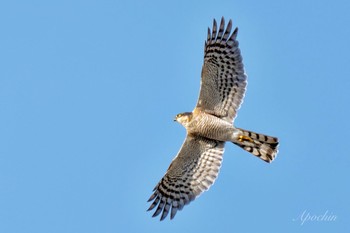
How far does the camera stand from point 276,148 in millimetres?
18406

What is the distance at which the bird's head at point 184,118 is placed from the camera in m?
18.7

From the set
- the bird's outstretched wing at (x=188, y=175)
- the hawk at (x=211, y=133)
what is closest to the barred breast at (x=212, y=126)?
the hawk at (x=211, y=133)

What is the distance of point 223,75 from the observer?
59.9ft

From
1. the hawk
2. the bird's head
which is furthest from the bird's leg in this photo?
the bird's head

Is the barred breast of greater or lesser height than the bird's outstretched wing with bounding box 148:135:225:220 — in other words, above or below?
above

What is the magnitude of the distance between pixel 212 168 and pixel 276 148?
1565 millimetres

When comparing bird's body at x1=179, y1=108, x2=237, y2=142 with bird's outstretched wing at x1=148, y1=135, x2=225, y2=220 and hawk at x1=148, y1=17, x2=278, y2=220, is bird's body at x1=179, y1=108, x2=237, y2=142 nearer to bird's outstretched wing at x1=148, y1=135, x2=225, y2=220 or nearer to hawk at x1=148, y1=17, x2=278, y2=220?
hawk at x1=148, y1=17, x2=278, y2=220

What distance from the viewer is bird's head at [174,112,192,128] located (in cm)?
1866

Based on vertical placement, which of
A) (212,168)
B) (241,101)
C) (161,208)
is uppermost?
(241,101)

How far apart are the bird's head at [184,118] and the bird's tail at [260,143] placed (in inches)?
43.7

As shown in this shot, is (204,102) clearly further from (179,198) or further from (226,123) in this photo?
(179,198)

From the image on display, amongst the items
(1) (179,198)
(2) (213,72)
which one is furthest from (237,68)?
(1) (179,198)

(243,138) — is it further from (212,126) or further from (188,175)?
(188,175)

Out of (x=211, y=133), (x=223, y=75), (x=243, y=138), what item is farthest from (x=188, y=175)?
(x=223, y=75)
